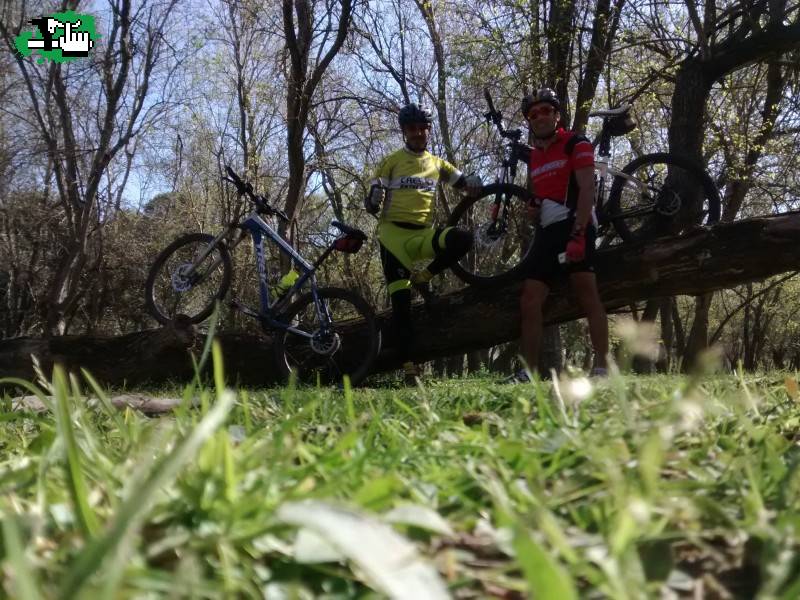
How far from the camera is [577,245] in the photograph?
5.01 meters

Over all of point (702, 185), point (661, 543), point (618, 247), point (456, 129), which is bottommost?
point (661, 543)

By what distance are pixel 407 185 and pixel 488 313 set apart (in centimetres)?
143

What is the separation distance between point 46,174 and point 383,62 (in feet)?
29.5

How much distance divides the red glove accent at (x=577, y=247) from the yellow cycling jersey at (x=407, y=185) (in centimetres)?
171

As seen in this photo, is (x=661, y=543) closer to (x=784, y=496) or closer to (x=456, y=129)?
(x=784, y=496)

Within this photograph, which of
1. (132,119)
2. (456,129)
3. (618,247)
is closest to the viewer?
(618,247)

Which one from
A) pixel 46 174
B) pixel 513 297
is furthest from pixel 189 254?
pixel 46 174

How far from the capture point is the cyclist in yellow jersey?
6.14 m

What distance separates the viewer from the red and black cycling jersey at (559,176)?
17.3 feet

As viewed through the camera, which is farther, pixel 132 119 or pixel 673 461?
pixel 132 119

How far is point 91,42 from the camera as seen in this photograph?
12539 mm

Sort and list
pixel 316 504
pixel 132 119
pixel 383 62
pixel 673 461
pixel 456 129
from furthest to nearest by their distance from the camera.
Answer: pixel 456 129, pixel 383 62, pixel 132 119, pixel 673 461, pixel 316 504

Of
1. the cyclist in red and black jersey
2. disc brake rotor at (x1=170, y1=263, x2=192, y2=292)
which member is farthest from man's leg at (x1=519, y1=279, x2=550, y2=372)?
disc brake rotor at (x1=170, y1=263, x2=192, y2=292)

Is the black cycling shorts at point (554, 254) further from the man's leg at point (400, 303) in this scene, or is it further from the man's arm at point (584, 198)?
the man's leg at point (400, 303)
